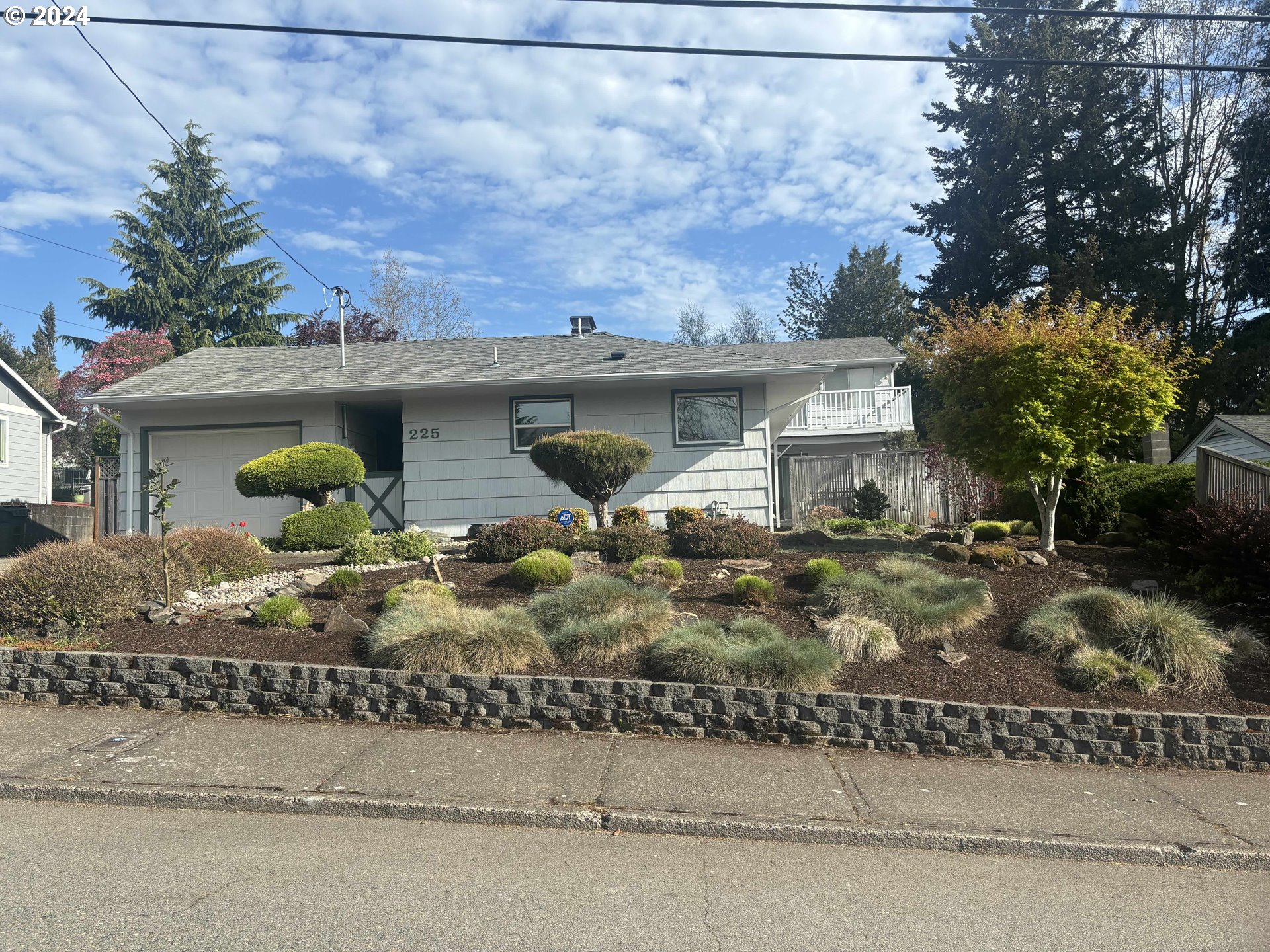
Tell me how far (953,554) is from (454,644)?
6.05 m

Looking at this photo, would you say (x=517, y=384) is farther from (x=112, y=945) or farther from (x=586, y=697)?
(x=112, y=945)

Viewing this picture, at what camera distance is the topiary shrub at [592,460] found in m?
11.4

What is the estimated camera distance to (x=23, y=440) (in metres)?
23.2

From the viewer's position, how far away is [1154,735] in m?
6.19

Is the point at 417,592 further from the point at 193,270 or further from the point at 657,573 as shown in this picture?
the point at 193,270

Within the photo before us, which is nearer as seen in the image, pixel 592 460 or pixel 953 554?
pixel 953 554

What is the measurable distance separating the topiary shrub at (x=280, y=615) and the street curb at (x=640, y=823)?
2.72 meters

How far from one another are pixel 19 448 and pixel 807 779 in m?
25.0

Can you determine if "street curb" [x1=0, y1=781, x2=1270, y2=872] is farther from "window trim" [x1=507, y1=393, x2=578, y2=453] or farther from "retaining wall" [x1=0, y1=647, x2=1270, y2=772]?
"window trim" [x1=507, y1=393, x2=578, y2=453]

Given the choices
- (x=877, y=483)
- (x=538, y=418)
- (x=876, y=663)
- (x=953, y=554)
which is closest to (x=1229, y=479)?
(x=953, y=554)

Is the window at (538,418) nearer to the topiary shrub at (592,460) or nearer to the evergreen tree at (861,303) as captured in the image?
the topiary shrub at (592,460)

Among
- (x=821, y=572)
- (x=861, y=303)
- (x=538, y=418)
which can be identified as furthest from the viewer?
(x=861, y=303)

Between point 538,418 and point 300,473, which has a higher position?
point 538,418

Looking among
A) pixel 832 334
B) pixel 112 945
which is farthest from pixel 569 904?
pixel 832 334
